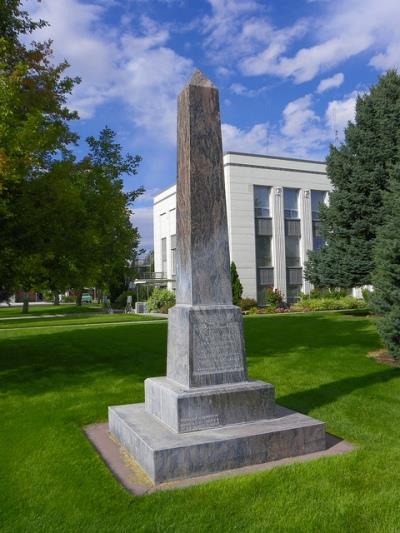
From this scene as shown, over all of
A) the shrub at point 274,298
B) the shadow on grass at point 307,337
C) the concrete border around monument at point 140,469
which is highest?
the shrub at point 274,298

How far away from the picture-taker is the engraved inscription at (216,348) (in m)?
4.91

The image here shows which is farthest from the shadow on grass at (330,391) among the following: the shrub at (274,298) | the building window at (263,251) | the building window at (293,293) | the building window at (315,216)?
the building window at (315,216)

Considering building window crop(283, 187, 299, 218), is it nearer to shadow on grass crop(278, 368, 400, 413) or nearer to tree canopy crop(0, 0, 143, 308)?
tree canopy crop(0, 0, 143, 308)

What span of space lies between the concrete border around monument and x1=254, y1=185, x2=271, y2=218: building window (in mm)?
30761

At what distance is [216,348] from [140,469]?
143 centimetres

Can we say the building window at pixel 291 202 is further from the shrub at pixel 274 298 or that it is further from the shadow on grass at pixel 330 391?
the shadow on grass at pixel 330 391

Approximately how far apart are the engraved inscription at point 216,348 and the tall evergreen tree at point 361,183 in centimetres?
1710

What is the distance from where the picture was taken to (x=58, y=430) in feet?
18.2

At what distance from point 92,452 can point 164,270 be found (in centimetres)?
3877

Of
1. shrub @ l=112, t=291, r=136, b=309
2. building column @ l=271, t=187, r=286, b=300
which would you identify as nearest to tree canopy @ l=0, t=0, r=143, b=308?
building column @ l=271, t=187, r=286, b=300

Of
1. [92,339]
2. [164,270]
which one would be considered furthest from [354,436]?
[164,270]

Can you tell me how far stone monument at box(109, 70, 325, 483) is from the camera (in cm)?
430

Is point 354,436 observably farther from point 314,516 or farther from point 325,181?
point 325,181

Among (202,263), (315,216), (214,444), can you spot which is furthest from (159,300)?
(214,444)
